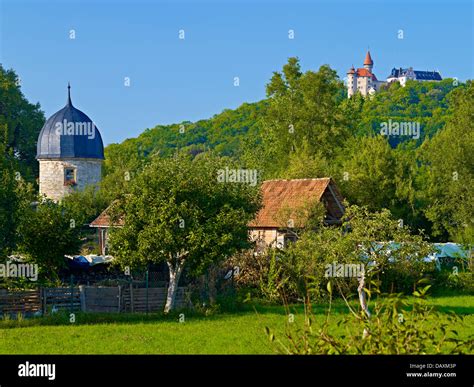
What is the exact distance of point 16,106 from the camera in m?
66.7

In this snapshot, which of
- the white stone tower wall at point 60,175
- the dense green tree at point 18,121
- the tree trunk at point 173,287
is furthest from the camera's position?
the dense green tree at point 18,121

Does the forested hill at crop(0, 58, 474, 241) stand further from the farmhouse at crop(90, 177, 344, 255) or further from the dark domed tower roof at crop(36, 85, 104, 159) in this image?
the farmhouse at crop(90, 177, 344, 255)

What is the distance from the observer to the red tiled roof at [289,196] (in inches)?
1551

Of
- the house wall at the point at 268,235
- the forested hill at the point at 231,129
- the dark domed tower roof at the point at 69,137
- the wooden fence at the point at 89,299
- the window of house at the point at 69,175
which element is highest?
the forested hill at the point at 231,129

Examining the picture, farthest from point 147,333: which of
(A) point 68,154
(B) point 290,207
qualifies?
(A) point 68,154

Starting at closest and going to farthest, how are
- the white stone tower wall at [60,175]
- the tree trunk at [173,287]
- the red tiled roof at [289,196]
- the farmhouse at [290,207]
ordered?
the tree trunk at [173,287] → the farmhouse at [290,207] → the red tiled roof at [289,196] → the white stone tower wall at [60,175]

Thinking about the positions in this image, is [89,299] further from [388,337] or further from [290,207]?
[388,337]

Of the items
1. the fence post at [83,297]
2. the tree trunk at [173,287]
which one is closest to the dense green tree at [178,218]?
the tree trunk at [173,287]

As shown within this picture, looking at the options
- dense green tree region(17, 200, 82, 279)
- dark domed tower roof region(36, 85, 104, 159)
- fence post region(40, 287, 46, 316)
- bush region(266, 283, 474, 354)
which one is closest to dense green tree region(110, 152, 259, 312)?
fence post region(40, 287, 46, 316)

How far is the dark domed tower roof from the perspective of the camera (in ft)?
181

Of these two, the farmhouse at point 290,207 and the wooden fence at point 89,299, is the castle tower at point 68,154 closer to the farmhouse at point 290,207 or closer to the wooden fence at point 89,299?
the farmhouse at point 290,207

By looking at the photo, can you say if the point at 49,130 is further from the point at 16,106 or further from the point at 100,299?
the point at 100,299

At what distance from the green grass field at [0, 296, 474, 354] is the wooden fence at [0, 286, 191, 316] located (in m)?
1.18

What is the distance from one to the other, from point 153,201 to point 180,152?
2.93 metres
